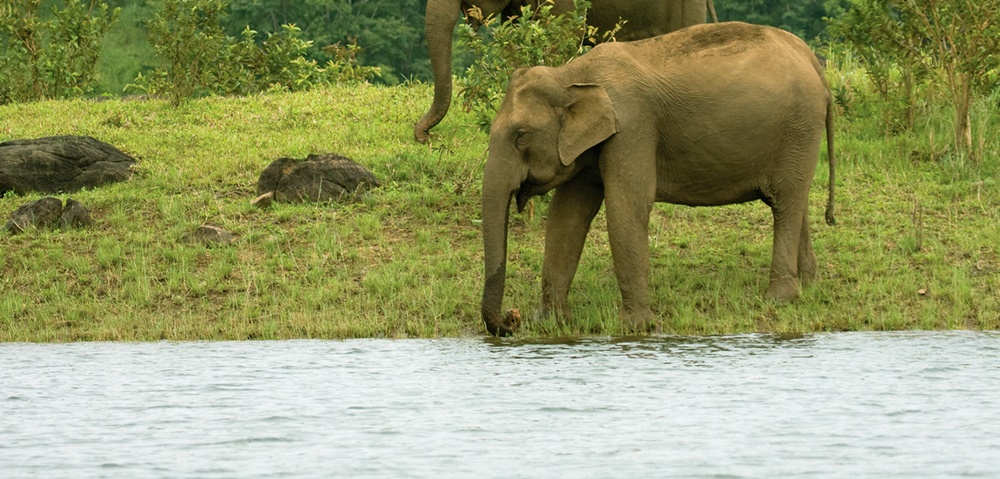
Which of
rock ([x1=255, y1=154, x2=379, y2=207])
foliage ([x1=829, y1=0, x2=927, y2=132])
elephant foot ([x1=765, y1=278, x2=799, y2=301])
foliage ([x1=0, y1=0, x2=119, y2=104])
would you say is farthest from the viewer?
foliage ([x1=0, y1=0, x2=119, y2=104])

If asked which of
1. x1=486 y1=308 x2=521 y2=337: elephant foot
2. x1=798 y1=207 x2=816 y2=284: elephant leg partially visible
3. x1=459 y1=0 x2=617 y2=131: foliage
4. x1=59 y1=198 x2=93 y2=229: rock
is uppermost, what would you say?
x1=459 y1=0 x2=617 y2=131: foliage

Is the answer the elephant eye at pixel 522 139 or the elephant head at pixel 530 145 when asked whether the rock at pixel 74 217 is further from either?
the elephant eye at pixel 522 139

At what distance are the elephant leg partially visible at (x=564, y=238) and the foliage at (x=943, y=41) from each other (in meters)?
6.02

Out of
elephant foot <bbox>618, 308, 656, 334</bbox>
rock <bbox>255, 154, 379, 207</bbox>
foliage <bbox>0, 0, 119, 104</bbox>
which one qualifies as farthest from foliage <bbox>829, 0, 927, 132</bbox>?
foliage <bbox>0, 0, 119, 104</bbox>

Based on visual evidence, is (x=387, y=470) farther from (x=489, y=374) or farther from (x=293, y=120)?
(x=293, y=120)

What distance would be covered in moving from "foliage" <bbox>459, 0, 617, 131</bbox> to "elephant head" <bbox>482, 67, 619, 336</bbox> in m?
2.97

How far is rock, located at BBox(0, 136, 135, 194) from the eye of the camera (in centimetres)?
1817

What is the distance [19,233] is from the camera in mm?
16453

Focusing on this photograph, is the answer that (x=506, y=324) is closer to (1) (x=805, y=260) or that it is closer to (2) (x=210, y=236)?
(1) (x=805, y=260)

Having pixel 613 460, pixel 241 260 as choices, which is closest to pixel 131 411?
pixel 613 460

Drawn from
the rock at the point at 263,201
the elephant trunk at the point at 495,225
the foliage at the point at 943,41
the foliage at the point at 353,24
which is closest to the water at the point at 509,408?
the elephant trunk at the point at 495,225

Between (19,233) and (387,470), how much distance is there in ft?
28.7

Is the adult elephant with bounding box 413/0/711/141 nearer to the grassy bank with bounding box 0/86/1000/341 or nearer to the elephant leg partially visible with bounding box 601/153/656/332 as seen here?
the grassy bank with bounding box 0/86/1000/341

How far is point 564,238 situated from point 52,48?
48.3ft
